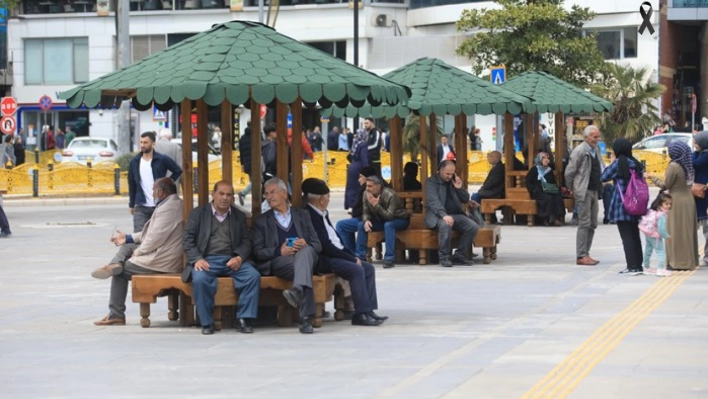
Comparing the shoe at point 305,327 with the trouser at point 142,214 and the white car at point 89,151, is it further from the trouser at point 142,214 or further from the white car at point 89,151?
the white car at point 89,151

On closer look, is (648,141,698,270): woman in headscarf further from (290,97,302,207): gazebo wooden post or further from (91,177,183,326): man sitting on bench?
(91,177,183,326): man sitting on bench

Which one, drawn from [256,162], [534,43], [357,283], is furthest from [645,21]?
[357,283]

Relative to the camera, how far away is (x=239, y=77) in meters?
13.0

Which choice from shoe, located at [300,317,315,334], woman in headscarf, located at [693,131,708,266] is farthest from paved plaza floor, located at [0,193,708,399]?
woman in headscarf, located at [693,131,708,266]

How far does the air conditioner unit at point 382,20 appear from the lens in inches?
2734

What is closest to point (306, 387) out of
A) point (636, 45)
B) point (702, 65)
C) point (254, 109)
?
point (254, 109)

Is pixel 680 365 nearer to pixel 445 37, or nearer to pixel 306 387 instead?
pixel 306 387

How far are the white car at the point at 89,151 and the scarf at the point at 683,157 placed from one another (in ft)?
130

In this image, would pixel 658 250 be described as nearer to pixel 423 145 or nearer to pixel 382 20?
pixel 423 145

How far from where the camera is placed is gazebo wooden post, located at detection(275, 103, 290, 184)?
1388 centimetres

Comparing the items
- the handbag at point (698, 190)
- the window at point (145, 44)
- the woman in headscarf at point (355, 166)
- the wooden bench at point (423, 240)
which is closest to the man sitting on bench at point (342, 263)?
the wooden bench at point (423, 240)

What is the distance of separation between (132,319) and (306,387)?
15.3 ft

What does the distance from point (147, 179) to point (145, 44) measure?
184ft

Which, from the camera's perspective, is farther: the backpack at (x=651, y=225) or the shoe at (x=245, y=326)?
the backpack at (x=651, y=225)
